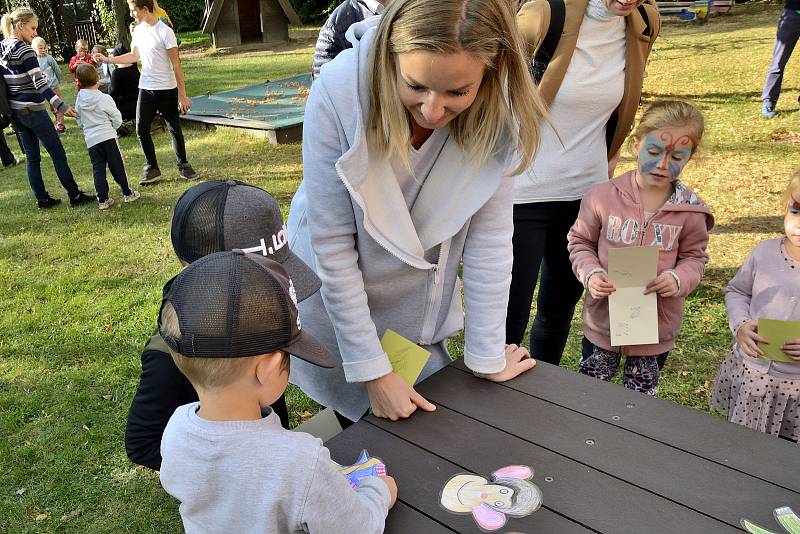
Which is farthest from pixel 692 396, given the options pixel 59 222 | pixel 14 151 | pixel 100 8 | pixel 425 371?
pixel 100 8

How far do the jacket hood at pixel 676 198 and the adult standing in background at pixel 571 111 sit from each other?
15 centimetres

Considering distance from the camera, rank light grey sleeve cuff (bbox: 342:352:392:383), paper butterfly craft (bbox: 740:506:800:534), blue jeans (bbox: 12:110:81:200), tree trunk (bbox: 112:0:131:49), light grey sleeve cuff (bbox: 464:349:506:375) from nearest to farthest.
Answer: paper butterfly craft (bbox: 740:506:800:534), light grey sleeve cuff (bbox: 342:352:392:383), light grey sleeve cuff (bbox: 464:349:506:375), blue jeans (bbox: 12:110:81:200), tree trunk (bbox: 112:0:131:49)

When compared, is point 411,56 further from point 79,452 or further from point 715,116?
point 715,116

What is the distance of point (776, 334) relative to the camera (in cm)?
209

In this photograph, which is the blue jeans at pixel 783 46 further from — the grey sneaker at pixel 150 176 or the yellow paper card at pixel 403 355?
the yellow paper card at pixel 403 355

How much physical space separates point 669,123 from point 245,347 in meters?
1.77

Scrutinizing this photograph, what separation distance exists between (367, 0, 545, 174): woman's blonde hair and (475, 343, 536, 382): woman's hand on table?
1.83 ft

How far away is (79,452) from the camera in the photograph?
116 inches

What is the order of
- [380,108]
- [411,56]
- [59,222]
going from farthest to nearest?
[59,222]
[380,108]
[411,56]

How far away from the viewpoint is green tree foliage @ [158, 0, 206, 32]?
2245 cm

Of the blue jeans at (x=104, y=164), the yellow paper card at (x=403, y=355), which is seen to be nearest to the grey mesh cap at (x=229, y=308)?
the yellow paper card at (x=403, y=355)

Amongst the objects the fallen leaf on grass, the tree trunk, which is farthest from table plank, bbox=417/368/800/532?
the tree trunk

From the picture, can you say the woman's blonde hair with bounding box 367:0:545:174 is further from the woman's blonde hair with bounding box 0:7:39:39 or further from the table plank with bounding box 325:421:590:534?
the woman's blonde hair with bounding box 0:7:39:39

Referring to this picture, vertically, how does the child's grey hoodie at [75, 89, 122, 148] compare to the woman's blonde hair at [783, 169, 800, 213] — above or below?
below
